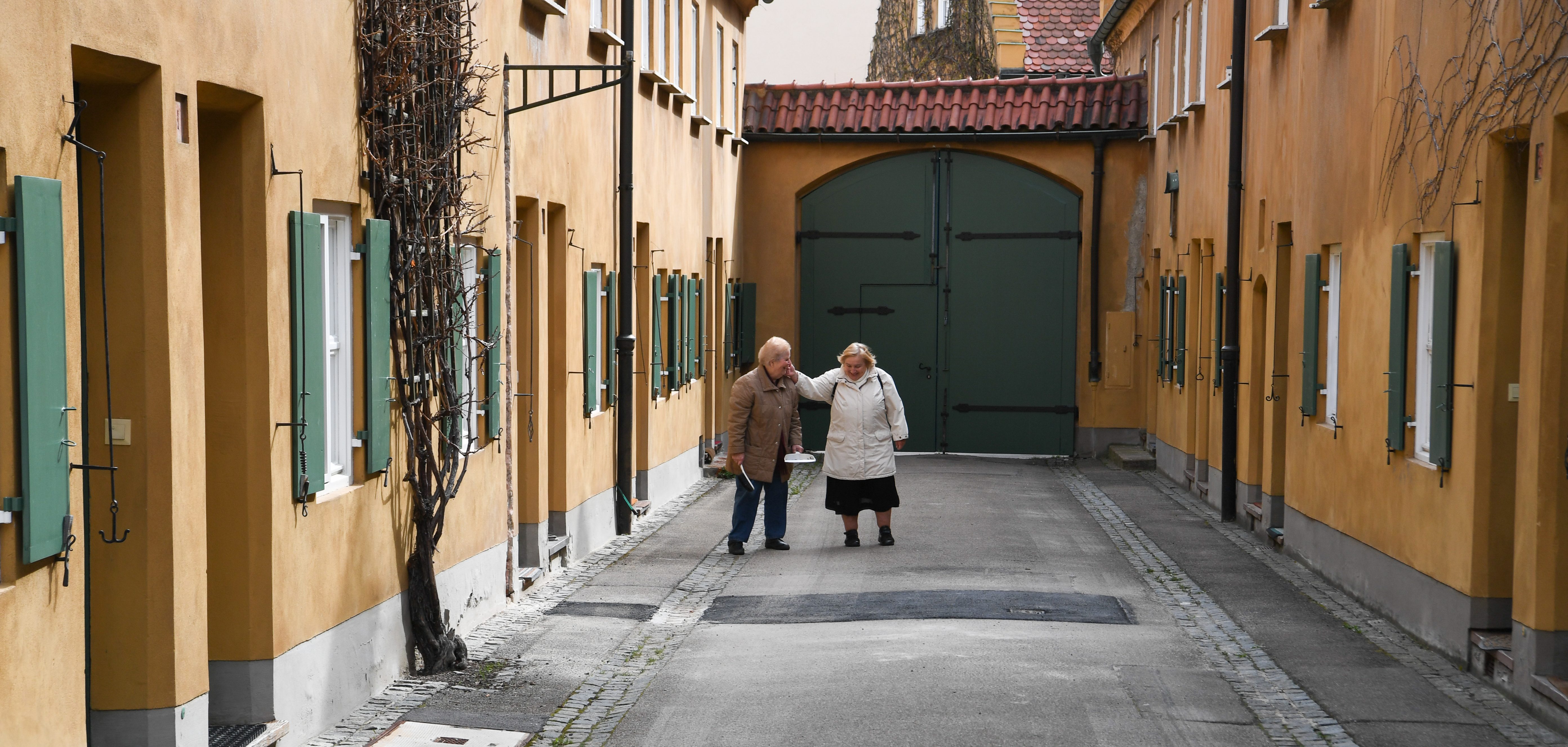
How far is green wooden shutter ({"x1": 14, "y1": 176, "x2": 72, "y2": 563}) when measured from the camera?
16.1 feet

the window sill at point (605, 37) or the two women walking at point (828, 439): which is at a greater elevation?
the window sill at point (605, 37)

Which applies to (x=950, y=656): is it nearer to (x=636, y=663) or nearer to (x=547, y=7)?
(x=636, y=663)

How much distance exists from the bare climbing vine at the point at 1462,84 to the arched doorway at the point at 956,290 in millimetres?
12151

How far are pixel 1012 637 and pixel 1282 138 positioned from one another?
6732mm

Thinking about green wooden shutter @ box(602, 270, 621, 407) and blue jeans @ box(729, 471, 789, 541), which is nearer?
blue jeans @ box(729, 471, 789, 541)

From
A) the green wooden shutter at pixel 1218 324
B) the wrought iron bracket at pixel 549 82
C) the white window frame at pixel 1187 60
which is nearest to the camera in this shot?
the wrought iron bracket at pixel 549 82

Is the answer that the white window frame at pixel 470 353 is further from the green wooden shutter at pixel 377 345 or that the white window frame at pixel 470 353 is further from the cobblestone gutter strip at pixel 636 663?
the cobblestone gutter strip at pixel 636 663

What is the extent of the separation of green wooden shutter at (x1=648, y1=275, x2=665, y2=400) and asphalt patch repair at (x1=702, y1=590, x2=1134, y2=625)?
549 cm

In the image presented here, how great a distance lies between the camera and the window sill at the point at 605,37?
1367 centimetres

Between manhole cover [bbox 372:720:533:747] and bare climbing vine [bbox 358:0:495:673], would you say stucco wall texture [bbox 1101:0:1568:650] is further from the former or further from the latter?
bare climbing vine [bbox 358:0:495:673]

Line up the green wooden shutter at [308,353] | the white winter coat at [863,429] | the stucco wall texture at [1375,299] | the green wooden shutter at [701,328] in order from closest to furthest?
the green wooden shutter at [308,353], the stucco wall texture at [1375,299], the white winter coat at [863,429], the green wooden shutter at [701,328]

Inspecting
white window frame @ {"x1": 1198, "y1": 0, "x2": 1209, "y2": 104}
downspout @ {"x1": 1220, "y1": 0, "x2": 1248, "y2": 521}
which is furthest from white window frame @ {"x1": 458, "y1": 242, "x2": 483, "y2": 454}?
white window frame @ {"x1": 1198, "y1": 0, "x2": 1209, "y2": 104}

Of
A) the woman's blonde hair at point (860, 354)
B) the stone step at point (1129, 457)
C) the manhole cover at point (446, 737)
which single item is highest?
the woman's blonde hair at point (860, 354)

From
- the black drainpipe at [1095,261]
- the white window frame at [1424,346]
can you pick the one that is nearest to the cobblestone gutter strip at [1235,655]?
the white window frame at [1424,346]
